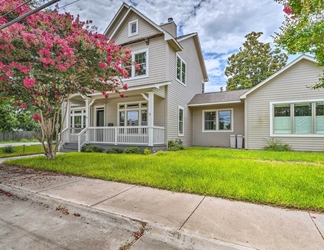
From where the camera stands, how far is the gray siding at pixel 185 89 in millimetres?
11367

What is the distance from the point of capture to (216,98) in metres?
13.4

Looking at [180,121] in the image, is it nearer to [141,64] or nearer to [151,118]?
[151,118]

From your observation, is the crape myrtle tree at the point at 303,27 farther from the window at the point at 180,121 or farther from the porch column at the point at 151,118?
the window at the point at 180,121

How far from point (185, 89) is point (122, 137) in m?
5.87

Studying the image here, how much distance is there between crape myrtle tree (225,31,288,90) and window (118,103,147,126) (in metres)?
18.4

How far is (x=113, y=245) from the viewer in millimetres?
2275

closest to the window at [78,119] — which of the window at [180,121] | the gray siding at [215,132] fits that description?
the window at [180,121]

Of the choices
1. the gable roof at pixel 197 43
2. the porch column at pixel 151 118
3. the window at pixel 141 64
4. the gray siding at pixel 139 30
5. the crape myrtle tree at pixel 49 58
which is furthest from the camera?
the gable roof at pixel 197 43

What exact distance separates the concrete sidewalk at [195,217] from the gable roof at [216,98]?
9.92 metres

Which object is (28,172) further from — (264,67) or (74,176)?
(264,67)

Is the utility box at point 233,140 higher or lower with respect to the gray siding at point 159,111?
lower

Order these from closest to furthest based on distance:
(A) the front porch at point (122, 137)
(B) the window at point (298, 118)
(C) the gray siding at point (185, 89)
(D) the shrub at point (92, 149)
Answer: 1. (B) the window at point (298, 118)
2. (A) the front porch at point (122, 137)
3. (D) the shrub at point (92, 149)
4. (C) the gray siding at point (185, 89)

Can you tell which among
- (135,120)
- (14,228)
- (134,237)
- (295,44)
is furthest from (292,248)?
(135,120)

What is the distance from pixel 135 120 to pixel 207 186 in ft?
28.2
